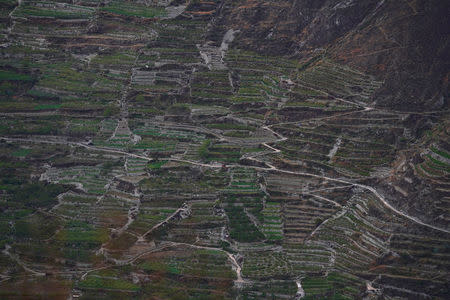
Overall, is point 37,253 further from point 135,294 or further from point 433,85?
point 433,85

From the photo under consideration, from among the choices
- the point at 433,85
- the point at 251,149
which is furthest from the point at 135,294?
the point at 433,85

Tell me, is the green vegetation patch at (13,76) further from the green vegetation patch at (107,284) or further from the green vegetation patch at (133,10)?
the green vegetation patch at (107,284)

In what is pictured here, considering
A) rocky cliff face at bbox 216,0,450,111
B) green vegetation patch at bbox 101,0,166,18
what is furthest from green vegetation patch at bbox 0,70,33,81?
rocky cliff face at bbox 216,0,450,111

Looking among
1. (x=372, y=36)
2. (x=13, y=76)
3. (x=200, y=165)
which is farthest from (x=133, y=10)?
(x=372, y=36)

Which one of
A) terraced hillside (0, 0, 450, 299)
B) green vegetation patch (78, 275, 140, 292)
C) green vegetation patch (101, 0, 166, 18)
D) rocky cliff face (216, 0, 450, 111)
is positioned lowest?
green vegetation patch (78, 275, 140, 292)

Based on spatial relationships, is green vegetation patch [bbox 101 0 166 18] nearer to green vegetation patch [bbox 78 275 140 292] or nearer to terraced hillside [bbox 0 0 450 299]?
terraced hillside [bbox 0 0 450 299]

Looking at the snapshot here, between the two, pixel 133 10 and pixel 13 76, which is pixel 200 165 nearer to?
pixel 13 76
